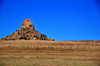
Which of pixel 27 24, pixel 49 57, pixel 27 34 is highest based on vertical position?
pixel 27 24

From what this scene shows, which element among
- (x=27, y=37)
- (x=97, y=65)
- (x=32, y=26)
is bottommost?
(x=97, y=65)

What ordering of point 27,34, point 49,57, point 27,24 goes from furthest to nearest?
1. point 27,24
2. point 27,34
3. point 49,57

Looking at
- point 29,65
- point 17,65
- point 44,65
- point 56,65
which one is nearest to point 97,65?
point 56,65

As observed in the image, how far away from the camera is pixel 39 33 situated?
75625mm

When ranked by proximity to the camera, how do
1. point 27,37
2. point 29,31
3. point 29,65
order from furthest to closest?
1. point 29,31
2. point 27,37
3. point 29,65

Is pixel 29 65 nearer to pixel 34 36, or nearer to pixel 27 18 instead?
pixel 34 36

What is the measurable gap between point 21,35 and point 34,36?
19.3 ft

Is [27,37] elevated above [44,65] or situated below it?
above

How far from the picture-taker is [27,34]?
7012 cm

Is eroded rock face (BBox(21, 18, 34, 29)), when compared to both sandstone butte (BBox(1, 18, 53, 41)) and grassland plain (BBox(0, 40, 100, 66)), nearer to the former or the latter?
sandstone butte (BBox(1, 18, 53, 41))

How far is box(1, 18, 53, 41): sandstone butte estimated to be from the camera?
6706 cm

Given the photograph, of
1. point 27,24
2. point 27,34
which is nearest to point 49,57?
point 27,34

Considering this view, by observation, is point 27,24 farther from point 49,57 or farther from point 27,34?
point 49,57

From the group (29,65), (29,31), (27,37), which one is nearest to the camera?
(29,65)
